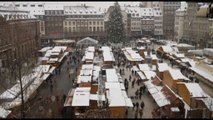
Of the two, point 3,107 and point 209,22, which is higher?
point 209,22

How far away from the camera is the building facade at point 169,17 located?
62.5 m

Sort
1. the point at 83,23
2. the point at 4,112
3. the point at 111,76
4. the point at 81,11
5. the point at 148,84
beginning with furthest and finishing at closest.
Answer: the point at 81,11
the point at 83,23
the point at 111,76
the point at 148,84
the point at 4,112

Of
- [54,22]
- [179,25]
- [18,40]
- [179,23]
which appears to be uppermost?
[54,22]

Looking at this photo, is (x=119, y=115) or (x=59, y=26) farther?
(x=59, y=26)

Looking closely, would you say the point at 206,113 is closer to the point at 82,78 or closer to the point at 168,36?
the point at 82,78

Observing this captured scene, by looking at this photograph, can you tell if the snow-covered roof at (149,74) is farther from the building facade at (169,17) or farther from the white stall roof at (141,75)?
the building facade at (169,17)

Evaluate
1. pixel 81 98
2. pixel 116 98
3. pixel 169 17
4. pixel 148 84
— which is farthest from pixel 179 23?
pixel 81 98

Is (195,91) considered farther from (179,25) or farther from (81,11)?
(81,11)

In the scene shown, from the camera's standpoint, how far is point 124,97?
15820 millimetres

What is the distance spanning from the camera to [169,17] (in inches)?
2494

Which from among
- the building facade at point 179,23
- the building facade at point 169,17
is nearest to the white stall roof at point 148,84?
the building facade at point 179,23

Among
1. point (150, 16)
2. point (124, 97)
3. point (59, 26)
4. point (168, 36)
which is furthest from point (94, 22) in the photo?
point (124, 97)

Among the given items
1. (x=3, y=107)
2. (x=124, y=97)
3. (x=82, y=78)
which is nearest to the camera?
(x=3, y=107)

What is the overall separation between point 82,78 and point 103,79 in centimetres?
268
